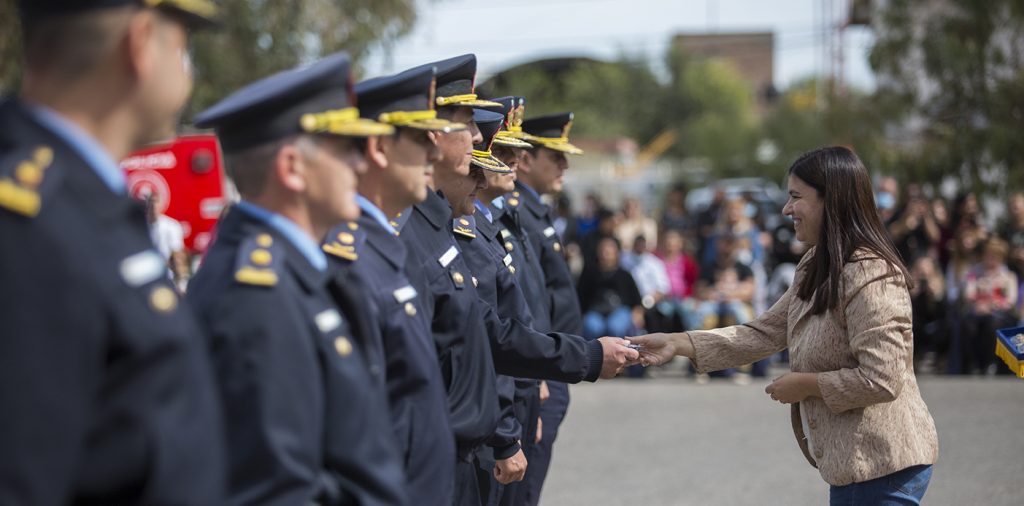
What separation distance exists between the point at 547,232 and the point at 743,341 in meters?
2.19

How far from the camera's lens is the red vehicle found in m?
18.3

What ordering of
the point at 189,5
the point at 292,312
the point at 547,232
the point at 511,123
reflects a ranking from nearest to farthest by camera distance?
the point at 189,5, the point at 292,312, the point at 511,123, the point at 547,232

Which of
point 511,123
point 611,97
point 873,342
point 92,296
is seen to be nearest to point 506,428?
point 873,342

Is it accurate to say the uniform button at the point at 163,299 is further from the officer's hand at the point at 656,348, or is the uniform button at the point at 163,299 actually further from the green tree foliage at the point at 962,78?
the green tree foliage at the point at 962,78

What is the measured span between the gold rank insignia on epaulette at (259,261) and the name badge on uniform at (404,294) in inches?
32.2

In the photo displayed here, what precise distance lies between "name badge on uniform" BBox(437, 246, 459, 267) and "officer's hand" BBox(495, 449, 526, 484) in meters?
1.01

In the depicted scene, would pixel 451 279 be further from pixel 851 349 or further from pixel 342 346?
pixel 342 346

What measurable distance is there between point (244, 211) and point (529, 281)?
11.3 ft

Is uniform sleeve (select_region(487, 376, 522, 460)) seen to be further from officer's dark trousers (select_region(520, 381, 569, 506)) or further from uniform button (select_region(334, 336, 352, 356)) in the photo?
uniform button (select_region(334, 336, 352, 356))

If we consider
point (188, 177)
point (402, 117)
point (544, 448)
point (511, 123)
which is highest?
point (402, 117)

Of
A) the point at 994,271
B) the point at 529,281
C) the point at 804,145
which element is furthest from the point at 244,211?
the point at 804,145

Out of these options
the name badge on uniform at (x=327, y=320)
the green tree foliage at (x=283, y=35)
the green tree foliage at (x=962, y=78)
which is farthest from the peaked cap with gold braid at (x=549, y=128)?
the green tree foliage at (x=283, y=35)

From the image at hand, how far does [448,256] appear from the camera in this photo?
4195 mm

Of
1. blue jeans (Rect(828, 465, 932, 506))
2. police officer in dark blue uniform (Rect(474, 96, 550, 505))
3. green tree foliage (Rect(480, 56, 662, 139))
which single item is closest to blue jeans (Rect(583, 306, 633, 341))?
police officer in dark blue uniform (Rect(474, 96, 550, 505))
